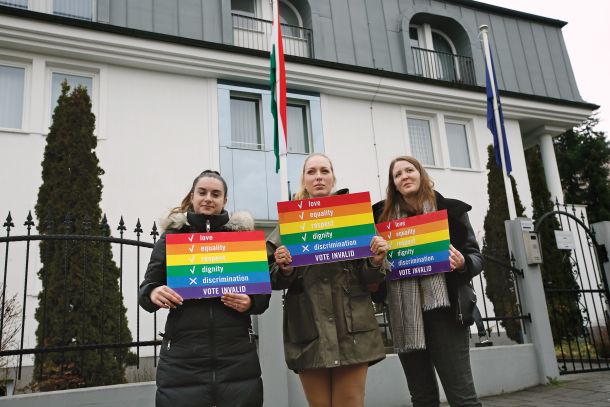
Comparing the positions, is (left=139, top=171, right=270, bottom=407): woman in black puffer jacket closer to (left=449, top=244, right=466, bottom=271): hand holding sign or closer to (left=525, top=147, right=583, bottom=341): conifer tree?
(left=449, top=244, right=466, bottom=271): hand holding sign

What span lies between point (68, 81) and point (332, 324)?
9614 millimetres

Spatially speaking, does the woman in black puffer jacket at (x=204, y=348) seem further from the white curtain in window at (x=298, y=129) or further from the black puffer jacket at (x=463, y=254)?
the white curtain in window at (x=298, y=129)

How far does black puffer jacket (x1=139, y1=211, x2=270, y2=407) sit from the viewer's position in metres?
2.26

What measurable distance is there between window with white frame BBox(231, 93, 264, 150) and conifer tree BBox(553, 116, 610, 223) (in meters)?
15.6

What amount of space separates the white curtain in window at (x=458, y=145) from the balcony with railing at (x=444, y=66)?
1396 millimetres

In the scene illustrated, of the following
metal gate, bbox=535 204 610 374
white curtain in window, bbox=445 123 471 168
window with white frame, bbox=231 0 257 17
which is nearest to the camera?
metal gate, bbox=535 204 610 374

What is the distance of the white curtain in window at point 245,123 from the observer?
11.2 metres

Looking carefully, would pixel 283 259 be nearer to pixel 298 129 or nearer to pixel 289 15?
pixel 298 129

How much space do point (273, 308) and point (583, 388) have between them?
4.21 m

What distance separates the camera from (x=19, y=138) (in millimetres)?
8977

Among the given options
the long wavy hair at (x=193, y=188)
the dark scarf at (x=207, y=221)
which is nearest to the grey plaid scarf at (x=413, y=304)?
the dark scarf at (x=207, y=221)

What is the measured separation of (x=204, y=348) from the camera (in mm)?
2316

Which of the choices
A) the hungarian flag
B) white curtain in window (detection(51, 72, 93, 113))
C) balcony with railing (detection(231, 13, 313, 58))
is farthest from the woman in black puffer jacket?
balcony with railing (detection(231, 13, 313, 58))

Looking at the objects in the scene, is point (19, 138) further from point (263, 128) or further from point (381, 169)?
point (381, 169)
